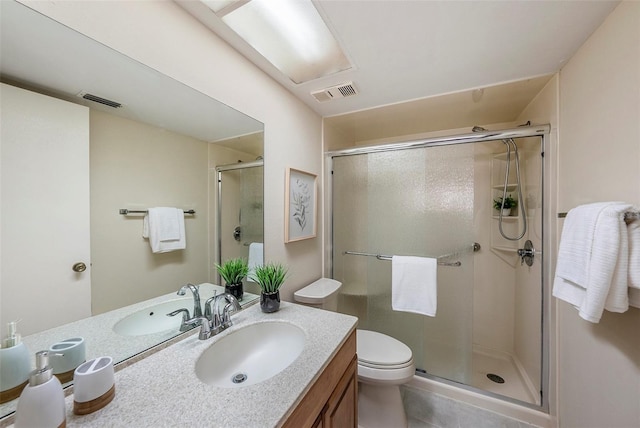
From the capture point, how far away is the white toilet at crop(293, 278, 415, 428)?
1356 mm

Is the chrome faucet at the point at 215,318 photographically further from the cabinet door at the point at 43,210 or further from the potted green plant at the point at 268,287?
the cabinet door at the point at 43,210

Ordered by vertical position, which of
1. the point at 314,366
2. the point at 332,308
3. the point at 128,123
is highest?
the point at 128,123

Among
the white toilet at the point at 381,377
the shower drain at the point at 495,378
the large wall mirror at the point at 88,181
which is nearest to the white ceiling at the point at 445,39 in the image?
the large wall mirror at the point at 88,181

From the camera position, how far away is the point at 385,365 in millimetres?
1362

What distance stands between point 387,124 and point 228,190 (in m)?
1.65

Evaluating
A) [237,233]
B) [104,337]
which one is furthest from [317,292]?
[104,337]

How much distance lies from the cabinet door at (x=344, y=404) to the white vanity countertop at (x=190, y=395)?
18 cm

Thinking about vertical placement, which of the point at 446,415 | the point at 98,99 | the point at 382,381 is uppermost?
the point at 98,99

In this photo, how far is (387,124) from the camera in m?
2.16

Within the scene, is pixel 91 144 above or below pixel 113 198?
above

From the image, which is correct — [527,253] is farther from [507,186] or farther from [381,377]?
[381,377]

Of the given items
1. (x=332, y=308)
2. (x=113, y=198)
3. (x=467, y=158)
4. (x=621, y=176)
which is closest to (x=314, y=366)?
(x=113, y=198)

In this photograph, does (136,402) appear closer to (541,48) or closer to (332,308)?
(332,308)

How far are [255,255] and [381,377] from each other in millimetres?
1048
